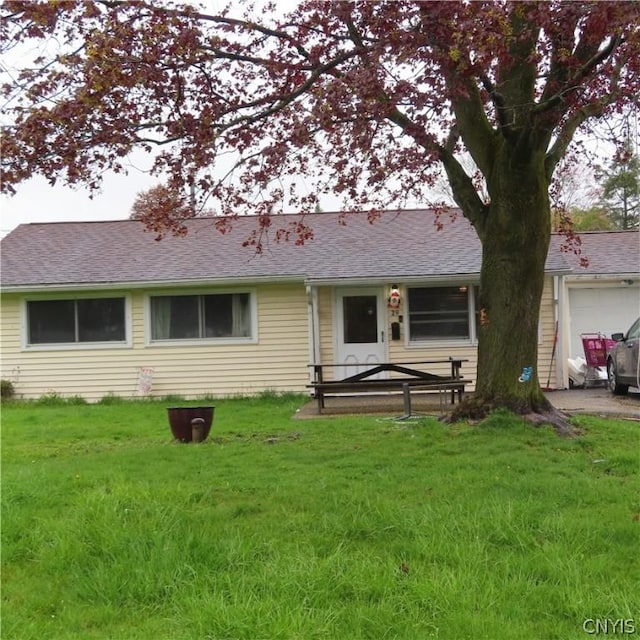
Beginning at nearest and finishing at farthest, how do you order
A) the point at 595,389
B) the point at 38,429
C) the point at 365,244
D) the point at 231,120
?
the point at 231,120 < the point at 38,429 < the point at 595,389 < the point at 365,244

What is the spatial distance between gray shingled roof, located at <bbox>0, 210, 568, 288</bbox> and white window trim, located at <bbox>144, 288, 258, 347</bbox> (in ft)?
1.33

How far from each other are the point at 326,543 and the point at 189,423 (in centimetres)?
408

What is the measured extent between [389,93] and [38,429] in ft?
23.2

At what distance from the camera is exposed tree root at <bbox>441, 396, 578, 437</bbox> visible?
294 inches

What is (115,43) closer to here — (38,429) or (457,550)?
(457,550)

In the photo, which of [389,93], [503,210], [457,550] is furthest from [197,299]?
[457,550]

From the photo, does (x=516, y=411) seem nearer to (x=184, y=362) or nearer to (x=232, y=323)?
(x=232, y=323)

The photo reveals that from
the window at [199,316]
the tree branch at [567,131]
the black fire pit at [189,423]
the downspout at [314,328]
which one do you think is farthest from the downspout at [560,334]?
the black fire pit at [189,423]

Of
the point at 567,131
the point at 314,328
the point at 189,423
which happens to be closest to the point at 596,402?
the point at 567,131

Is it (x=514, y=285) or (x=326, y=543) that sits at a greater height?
(x=514, y=285)

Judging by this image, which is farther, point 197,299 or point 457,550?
point 197,299

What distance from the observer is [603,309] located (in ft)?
48.1

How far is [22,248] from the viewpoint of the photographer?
14914 millimetres

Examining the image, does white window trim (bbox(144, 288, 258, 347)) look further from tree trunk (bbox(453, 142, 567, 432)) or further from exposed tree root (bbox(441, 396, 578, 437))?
tree trunk (bbox(453, 142, 567, 432))
